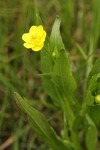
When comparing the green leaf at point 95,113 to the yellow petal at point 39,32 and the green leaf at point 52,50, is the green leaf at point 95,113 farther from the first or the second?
the yellow petal at point 39,32

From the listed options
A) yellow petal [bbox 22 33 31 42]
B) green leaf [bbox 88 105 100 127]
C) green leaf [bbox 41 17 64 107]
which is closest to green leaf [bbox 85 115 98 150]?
green leaf [bbox 88 105 100 127]

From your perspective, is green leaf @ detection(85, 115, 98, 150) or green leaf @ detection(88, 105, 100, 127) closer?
green leaf @ detection(88, 105, 100, 127)

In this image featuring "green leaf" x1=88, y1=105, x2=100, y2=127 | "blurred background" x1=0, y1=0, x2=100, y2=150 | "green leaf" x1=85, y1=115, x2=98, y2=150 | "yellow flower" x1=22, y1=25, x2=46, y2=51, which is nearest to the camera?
"yellow flower" x1=22, y1=25, x2=46, y2=51

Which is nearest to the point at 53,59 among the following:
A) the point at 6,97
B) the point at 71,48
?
the point at 6,97

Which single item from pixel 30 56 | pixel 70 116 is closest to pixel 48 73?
pixel 70 116

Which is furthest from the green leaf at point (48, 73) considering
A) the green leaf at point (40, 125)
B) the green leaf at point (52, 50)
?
the green leaf at point (40, 125)

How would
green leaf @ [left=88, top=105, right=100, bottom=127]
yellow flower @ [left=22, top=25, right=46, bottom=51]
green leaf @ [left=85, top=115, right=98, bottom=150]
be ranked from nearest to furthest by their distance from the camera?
yellow flower @ [left=22, top=25, right=46, bottom=51], green leaf @ [left=88, top=105, right=100, bottom=127], green leaf @ [left=85, top=115, right=98, bottom=150]

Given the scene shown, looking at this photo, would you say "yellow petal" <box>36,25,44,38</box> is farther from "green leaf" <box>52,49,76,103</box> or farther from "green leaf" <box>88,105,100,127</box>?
"green leaf" <box>88,105,100,127</box>
